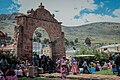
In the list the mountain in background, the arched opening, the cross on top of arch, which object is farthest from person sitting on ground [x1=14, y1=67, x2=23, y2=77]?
the mountain in background

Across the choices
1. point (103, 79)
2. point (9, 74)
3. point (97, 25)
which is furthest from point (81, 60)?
point (97, 25)

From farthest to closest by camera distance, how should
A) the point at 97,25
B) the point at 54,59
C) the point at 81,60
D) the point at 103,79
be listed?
1. the point at 97,25
2. the point at 81,60
3. the point at 54,59
4. the point at 103,79

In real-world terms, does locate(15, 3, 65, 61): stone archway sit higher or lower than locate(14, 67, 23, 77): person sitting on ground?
higher

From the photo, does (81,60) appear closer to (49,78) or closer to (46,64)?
(46,64)

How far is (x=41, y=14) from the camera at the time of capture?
19625mm

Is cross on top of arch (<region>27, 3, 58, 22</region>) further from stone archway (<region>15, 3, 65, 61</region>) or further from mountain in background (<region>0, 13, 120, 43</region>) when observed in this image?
mountain in background (<region>0, 13, 120, 43</region>)

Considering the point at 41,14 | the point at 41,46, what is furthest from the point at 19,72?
the point at 41,46

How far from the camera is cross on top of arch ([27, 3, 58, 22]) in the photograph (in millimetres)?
18766

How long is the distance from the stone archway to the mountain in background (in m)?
80.6

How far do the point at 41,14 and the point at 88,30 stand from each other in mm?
102873

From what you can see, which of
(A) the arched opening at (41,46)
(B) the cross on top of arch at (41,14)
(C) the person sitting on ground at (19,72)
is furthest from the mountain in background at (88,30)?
(C) the person sitting on ground at (19,72)

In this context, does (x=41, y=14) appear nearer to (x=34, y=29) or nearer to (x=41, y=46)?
(x=34, y=29)

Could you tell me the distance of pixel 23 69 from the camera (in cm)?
1612

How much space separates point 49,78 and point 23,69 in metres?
2.25
